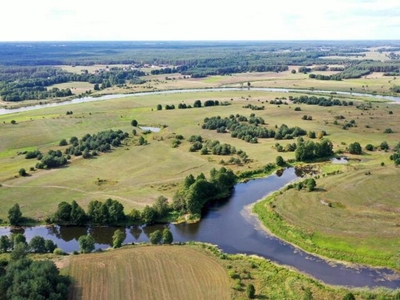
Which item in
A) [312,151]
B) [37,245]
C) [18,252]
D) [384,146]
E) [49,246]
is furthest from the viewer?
[384,146]

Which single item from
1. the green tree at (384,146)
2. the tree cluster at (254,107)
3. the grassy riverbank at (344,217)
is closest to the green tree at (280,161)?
the grassy riverbank at (344,217)

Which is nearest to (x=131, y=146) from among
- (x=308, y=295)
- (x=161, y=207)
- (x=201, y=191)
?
(x=201, y=191)

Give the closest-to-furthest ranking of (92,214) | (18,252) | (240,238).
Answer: (18,252) → (240,238) → (92,214)

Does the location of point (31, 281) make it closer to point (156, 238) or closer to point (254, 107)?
point (156, 238)

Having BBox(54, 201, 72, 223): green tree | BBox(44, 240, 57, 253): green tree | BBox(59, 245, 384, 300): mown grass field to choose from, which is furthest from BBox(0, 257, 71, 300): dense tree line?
BBox(54, 201, 72, 223): green tree

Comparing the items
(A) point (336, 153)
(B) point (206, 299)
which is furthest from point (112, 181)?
(A) point (336, 153)

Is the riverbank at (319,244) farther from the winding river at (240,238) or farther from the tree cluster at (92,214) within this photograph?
the tree cluster at (92,214)
